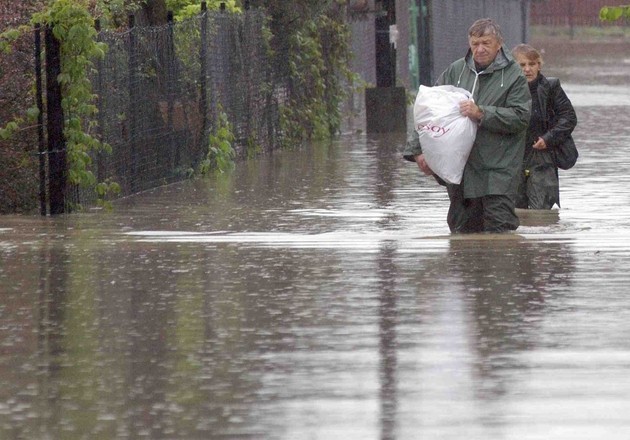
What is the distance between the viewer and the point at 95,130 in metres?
14.6

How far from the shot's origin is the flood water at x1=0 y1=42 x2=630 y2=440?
6.55 metres

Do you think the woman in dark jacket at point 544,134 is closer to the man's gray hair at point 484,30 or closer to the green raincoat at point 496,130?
the green raincoat at point 496,130

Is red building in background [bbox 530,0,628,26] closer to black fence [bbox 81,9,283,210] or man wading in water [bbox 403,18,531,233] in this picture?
black fence [bbox 81,9,283,210]

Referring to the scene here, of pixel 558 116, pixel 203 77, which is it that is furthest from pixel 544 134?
pixel 203 77

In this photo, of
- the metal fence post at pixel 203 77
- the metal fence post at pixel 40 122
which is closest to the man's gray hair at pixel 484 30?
the metal fence post at pixel 40 122

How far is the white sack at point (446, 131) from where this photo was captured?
1138cm

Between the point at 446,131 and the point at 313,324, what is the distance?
10.5ft

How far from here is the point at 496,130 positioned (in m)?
11.4

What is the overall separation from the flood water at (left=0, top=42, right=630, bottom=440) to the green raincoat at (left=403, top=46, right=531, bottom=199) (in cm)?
35

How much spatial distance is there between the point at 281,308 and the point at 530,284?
4.67 ft

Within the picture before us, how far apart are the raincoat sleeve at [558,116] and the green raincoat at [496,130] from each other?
6.87 ft

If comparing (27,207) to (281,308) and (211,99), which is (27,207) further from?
(281,308)

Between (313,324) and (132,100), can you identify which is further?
(132,100)

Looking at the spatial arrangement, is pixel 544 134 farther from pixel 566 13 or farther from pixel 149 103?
pixel 566 13
